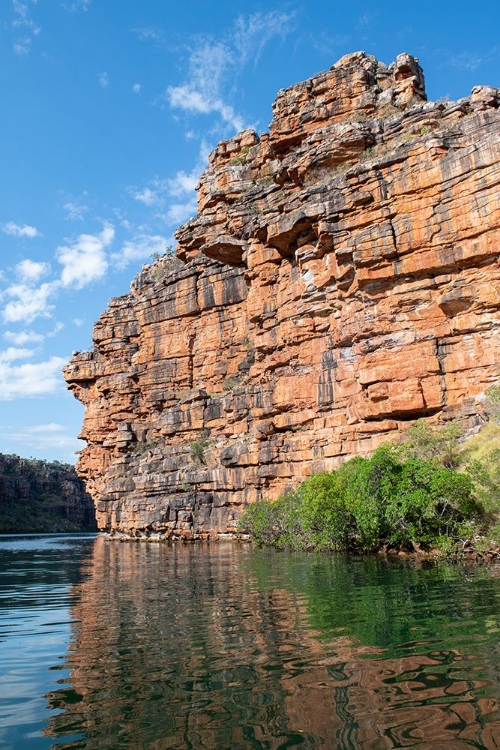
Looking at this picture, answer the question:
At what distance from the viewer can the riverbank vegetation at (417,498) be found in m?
21.9

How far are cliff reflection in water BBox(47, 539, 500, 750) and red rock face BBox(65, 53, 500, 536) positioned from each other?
75.4 ft

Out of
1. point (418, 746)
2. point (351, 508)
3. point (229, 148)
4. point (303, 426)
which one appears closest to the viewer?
point (418, 746)

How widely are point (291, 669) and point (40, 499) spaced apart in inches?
6000

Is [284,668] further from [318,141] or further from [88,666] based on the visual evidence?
[318,141]

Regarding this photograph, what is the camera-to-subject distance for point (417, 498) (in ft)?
72.7

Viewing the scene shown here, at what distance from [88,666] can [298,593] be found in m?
7.78

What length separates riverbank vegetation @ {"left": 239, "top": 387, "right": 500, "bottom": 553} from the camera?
2192cm

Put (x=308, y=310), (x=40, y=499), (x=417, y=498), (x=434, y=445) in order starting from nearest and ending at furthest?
(x=417, y=498)
(x=434, y=445)
(x=308, y=310)
(x=40, y=499)

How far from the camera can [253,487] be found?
4862cm

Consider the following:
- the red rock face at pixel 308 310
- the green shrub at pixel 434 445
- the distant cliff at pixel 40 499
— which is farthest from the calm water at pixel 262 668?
the distant cliff at pixel 40 499

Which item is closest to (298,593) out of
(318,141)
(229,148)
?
(318,141)

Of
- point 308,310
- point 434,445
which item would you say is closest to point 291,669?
point 434,445

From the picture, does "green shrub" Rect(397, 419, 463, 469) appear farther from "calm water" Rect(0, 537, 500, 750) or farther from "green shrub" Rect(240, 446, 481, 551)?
"calm water" Rect(0, 537, 500, 750)

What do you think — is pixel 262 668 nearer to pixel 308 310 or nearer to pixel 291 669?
pixel 291 669
